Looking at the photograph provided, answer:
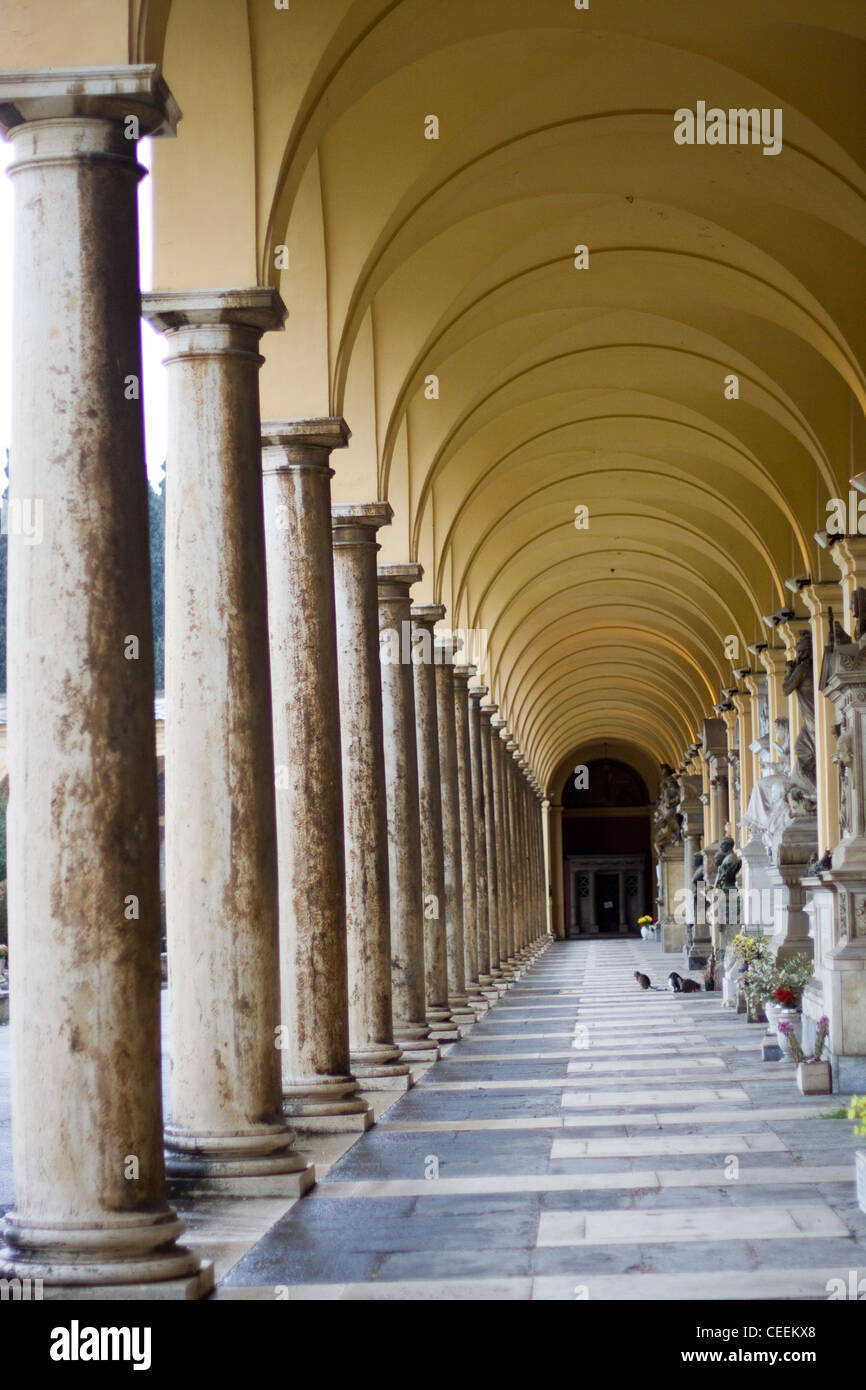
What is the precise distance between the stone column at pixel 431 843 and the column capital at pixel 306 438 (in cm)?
708

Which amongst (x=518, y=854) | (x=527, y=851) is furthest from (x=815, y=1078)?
(x=527, y=851)

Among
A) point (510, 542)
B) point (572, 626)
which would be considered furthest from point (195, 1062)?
point (572, 626)

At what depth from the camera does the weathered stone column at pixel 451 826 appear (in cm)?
2184

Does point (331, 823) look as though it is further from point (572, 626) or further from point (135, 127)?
point (572, 626)

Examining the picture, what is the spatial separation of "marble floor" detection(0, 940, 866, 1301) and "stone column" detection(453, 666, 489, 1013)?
9.07 m

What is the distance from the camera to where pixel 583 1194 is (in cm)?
900

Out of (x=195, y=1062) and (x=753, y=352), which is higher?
(x=753, y=352)

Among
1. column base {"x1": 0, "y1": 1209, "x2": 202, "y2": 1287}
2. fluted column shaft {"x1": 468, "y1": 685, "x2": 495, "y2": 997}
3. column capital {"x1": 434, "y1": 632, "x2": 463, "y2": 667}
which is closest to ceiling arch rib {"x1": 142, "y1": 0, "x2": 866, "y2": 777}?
column capital {"x1": 434, "y1": 632, "x2": 463, "y2": 667}

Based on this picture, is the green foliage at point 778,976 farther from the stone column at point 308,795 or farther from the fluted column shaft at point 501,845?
the fluted column shaft at point 501,845

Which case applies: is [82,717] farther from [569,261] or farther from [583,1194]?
[569,261]

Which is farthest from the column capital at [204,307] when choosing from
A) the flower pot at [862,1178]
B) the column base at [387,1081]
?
the column base at [387,1081]

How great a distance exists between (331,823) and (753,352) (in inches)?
361

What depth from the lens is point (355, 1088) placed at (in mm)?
11797
